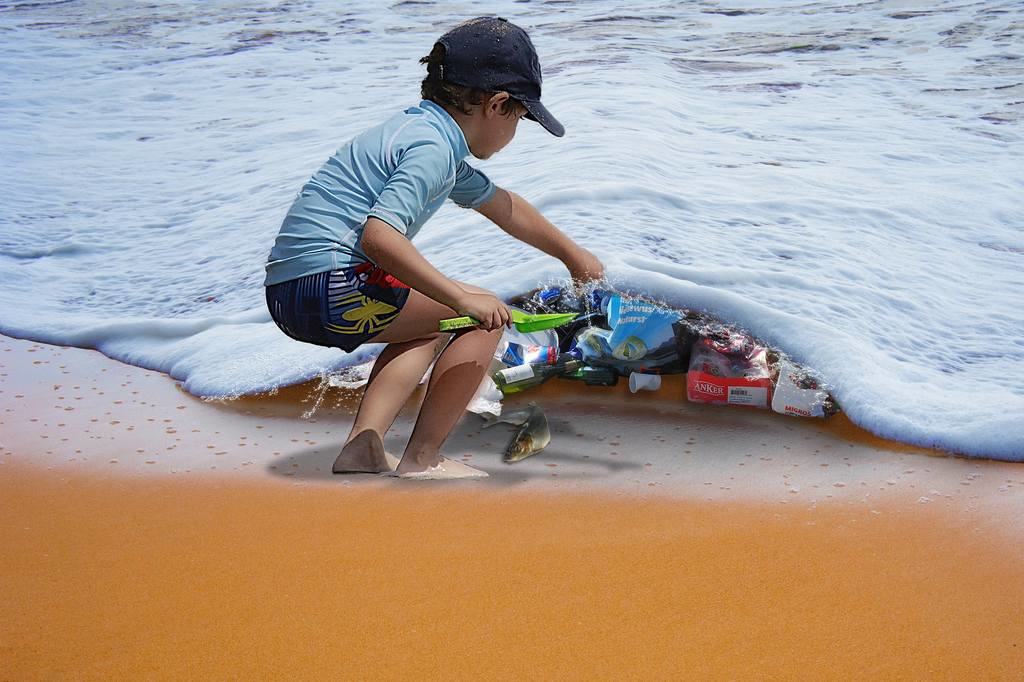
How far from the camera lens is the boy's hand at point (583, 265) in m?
2.71

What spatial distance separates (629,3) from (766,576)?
856 centimetres

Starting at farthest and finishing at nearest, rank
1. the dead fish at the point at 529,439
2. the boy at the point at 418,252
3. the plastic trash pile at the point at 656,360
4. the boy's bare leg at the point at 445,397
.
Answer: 1. the plastic trash pile at the point at 656,360
2. the dead fish at the point at 529,439
3. the boy's bare leg at the point at 445,397
4. the boy at the point at 418,252

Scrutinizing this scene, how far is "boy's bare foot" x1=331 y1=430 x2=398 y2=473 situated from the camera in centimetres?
235

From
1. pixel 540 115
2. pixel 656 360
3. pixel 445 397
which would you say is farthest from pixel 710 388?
pixel 540 115

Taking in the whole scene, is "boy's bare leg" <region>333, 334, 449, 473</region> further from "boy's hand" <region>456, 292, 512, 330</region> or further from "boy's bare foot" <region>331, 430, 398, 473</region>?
"boy's hand" <region>456, 292, 512, 330</region>

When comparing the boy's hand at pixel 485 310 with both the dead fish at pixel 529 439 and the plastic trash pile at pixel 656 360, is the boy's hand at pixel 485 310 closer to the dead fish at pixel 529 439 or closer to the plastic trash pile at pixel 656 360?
the dead fish at pixel 529 439

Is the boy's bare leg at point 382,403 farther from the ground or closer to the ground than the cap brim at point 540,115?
closer to the ground

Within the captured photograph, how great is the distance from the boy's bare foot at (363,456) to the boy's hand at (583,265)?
2.35 ft

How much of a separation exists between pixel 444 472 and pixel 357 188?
0.67 metres

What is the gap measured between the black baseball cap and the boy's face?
0.04 meters

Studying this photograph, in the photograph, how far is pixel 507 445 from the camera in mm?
2582

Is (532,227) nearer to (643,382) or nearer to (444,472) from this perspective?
(643,382)

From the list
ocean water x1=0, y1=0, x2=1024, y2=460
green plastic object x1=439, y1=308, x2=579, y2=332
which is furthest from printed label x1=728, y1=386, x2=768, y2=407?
green plastic object x1=439, y1=308, x2=579, y2=332

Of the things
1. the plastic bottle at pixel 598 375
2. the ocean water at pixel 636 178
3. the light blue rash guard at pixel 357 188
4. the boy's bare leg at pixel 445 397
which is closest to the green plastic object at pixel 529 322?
the boy's bare leg at pixel 445 397
